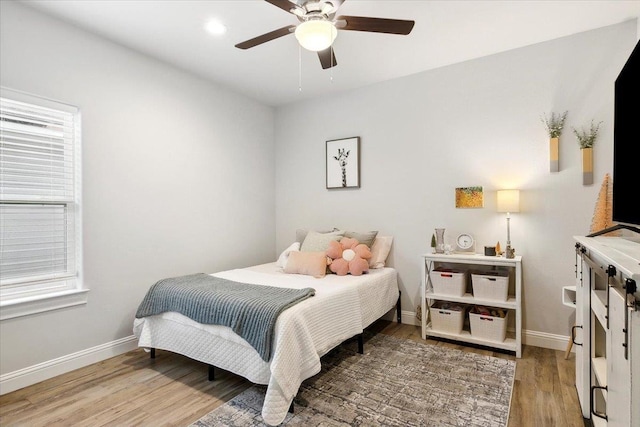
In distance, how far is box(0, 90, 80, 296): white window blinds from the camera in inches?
92.5

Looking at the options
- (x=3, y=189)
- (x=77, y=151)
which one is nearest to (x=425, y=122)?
(x=77, y=151)

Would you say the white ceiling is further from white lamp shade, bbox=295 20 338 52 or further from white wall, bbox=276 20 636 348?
white lamp shade, bbox=295 20 338 52

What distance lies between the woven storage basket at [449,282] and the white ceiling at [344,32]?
2.07 m

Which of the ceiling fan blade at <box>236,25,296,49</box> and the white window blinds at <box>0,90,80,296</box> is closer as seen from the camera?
the ceiling fan blade at <box>236,25,296,49</box>

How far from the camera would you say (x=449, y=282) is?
124 inches

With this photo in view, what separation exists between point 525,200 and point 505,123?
0.75 m

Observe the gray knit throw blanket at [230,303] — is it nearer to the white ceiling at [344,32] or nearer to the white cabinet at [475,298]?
the white cabinet at [475,298]

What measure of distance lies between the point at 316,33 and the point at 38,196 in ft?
7.68

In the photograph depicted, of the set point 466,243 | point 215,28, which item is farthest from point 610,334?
point 215,28

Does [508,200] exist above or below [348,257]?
above

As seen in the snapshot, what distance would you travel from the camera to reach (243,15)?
8.25 ft

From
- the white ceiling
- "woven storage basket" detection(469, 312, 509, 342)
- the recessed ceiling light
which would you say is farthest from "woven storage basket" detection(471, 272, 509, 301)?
the recessed ceiling light

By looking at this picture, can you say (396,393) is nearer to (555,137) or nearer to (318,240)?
(318,240)

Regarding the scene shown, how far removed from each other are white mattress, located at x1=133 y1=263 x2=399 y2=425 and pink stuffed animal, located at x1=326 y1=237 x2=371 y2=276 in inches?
3.2
